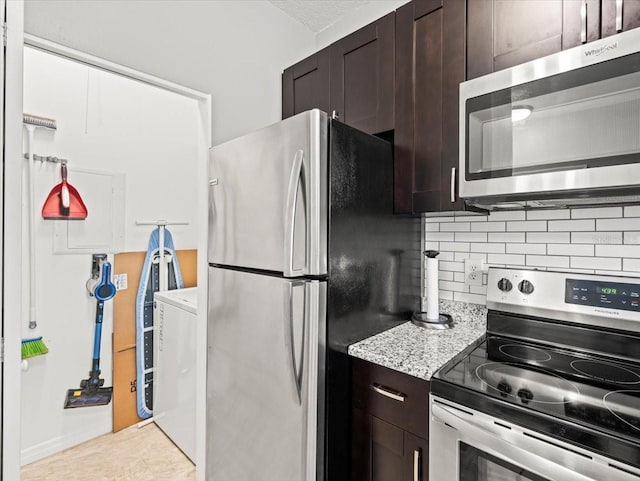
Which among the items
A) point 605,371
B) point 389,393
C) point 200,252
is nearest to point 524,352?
point 605,371

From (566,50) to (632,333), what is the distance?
995 millimetres

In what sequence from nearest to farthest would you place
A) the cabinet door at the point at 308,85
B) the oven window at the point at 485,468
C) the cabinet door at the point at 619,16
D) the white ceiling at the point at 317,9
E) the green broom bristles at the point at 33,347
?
1. the oven window at the point at 485,468
2. the cabinet door at the point at 619,16
3. the cabinet door at the point at 308,85
4. the green broom bristles at the point at 33,347
5. the white ceiling at the point at 317,9

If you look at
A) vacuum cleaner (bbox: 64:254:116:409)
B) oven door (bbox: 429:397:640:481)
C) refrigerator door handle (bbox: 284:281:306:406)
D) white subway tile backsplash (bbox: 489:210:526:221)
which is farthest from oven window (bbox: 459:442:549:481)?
vacuum cleaner (bbox: 64:254:116:409)

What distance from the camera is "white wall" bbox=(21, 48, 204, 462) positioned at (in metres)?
2.26

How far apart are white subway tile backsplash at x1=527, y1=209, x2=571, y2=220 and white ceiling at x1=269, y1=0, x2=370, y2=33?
5.36ft

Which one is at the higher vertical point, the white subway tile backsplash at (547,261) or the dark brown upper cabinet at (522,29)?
the dark brown upper cabinet at (522,29)

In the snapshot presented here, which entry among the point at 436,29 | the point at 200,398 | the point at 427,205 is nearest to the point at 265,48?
the point at 436,29

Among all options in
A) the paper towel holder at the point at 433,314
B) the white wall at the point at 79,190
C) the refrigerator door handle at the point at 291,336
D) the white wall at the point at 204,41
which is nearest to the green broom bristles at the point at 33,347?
the white wall at the point at 79,190

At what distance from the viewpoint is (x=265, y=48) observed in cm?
229

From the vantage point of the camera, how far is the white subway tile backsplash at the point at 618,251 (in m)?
1.36

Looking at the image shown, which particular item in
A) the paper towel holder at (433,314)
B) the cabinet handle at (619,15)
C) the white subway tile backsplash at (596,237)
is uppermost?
A: the cabinet handle at (619,15)

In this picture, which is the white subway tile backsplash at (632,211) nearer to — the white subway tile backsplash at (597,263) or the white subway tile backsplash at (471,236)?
the white subway tile backsplash at (597,263)

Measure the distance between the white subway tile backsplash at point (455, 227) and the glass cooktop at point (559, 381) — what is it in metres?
0.60

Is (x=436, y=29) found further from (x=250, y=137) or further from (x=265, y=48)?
(x=265, y=48)
